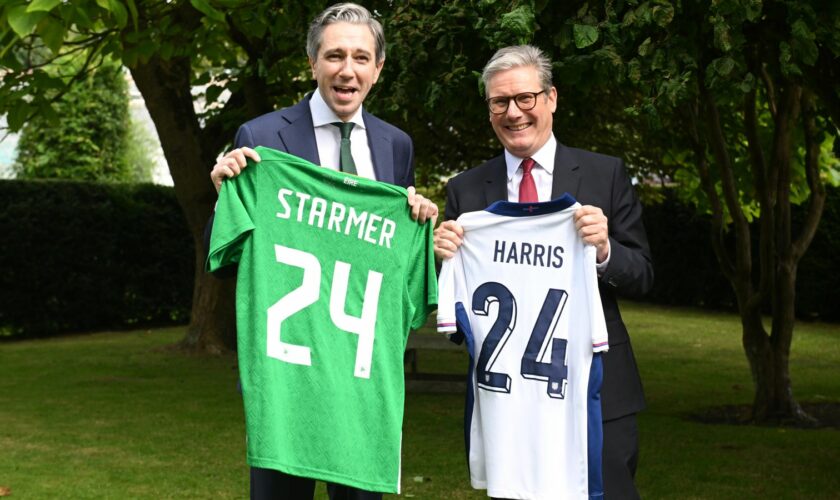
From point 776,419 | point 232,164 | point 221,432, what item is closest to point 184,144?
point 221,432

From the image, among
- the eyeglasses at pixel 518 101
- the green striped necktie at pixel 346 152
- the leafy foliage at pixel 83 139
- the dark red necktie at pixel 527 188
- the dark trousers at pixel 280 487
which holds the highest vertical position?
the leafy foliage at pixel 83 139

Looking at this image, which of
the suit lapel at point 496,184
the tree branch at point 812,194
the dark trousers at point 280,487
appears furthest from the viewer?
the tree branch at point 812,194

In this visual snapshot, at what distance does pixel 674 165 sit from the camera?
42.1ft

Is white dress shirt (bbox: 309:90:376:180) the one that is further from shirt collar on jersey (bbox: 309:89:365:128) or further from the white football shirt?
the white football shirt

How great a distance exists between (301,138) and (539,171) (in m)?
0.83

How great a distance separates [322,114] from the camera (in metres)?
3.71

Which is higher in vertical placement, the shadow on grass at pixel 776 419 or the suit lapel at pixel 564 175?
the suit lapel at pixel 564 175

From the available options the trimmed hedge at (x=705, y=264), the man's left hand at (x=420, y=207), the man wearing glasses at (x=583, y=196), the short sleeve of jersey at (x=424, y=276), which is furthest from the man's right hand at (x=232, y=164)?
the trimmed hedge at (x=705, y=264)

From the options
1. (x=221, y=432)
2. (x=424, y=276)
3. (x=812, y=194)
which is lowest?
(x=221, y=432)

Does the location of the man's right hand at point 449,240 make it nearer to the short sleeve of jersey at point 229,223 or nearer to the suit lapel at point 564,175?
the suit lapel at point 564,175

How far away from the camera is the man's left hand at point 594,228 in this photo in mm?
3688

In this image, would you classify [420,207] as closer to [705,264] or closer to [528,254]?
[528,254]

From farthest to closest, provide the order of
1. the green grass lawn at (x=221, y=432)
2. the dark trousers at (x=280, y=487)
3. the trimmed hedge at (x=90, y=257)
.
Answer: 1. the trimmed hedge at (x=90, y=257)
2. the green grass lawn at (x=221, y=432)
3. the dark trousers at (x=280, y=487)

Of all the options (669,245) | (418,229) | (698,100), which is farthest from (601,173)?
(669,245)
